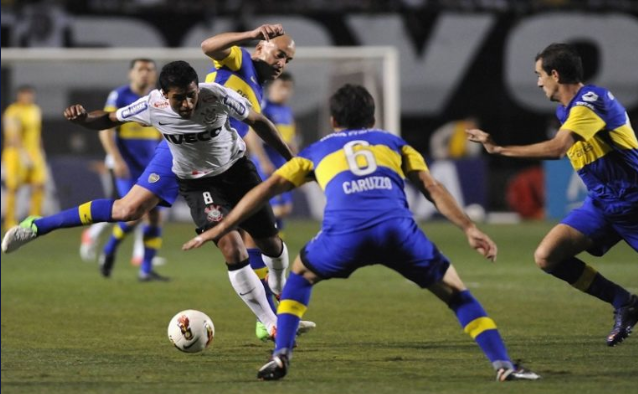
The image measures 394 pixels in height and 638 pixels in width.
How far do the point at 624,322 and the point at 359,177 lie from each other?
276cm

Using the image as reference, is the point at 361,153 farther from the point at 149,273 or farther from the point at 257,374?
the point at 149,273

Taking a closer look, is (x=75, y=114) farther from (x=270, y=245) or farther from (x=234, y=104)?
(x=270, y=245)

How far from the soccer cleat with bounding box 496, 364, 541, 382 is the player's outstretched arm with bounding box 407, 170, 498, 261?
64 centimetres

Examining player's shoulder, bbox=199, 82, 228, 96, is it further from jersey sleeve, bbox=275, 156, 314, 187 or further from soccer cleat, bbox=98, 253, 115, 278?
soccer cleat, bbox=98, 253, 115, 278

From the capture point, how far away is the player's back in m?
6.61

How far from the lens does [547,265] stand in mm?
8484

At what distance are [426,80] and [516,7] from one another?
2.66m

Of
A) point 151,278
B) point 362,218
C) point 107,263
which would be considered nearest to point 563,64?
point 362,218

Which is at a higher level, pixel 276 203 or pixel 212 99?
pixel 212 99

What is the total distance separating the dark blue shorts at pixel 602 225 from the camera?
324 inches

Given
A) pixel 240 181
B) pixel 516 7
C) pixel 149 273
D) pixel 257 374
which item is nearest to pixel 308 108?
pixel 516 7

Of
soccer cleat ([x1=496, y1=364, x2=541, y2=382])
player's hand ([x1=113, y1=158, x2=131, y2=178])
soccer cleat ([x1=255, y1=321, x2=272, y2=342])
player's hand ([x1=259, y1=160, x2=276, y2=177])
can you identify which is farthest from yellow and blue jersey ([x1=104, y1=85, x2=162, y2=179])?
soccer cleat ([x1=496, y1=364, x2=541, y2=382])

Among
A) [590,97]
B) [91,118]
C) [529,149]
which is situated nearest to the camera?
[529,149]

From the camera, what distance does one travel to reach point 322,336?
898 cm
